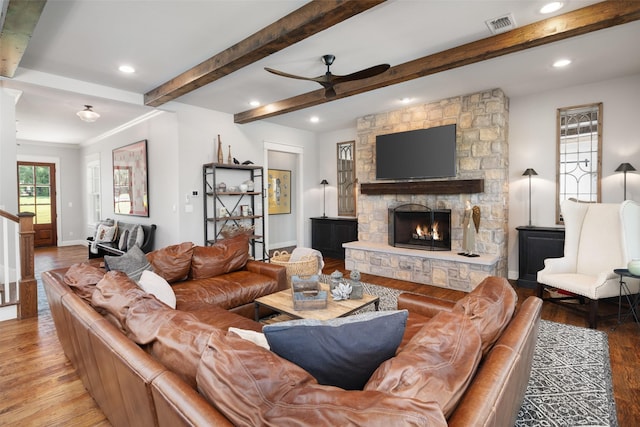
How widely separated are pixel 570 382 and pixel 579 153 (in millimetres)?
3369

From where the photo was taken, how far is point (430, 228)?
5.12m

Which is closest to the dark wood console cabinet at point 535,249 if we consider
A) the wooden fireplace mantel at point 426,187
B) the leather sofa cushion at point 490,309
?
the wooden fireplace mantel at point 426,187

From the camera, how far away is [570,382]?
2273 mm

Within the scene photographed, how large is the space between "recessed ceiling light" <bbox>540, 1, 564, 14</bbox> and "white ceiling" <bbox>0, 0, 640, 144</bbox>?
4 centimetres

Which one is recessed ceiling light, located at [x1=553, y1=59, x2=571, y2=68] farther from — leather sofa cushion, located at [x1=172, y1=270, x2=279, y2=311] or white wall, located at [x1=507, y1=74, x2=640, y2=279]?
leather sofa cushion, located at [x1=172, y1=270, x2=279, y2=311]

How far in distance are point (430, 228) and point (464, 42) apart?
2.71m

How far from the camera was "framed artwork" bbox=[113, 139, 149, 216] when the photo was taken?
5.82 metres

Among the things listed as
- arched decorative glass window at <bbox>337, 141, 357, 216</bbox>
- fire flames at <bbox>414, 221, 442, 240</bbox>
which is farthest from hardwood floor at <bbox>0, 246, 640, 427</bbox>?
arched decorative glass window at <bbox>337, 141, 357, 216</bbox>

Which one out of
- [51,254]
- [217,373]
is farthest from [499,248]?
[51,254]

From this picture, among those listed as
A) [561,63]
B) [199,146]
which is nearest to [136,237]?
[199,146]

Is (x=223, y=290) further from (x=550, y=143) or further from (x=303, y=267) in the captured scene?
(x=550, y=143)

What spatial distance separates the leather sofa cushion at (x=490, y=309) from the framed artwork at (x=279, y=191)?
21.3 feet

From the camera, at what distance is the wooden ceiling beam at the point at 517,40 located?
248cm

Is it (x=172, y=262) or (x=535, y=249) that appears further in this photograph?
(x=535, y=249)
